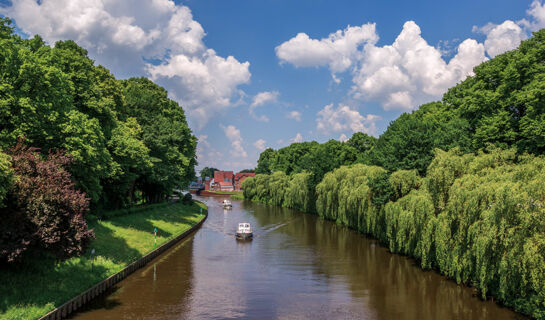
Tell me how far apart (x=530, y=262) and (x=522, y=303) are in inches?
147

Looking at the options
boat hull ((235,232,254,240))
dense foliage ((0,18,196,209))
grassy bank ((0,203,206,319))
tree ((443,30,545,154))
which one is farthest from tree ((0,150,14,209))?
tree ((443,30,545,154))

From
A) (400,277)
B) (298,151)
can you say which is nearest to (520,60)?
(400,277)

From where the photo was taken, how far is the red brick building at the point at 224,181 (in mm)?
189000

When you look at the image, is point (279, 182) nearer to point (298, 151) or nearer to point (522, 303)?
point (298, 151)

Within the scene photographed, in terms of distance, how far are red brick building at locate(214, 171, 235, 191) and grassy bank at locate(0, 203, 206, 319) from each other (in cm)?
14425

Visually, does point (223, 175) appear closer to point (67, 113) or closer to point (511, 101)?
point (511, 101)

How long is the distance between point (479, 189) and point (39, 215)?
27.7 metres

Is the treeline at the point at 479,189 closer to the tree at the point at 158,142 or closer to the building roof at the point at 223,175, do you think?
the tree at the point at 158,142

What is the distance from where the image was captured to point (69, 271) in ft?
80.5

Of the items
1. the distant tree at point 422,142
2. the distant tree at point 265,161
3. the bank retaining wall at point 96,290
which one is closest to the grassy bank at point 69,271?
the bank retaining wall at point 96,290

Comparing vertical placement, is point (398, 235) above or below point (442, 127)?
below

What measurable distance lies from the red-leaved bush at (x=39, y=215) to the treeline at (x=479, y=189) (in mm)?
24751

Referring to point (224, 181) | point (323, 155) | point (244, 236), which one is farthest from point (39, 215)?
point (224, 181)

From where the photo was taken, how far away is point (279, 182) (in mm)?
104250
